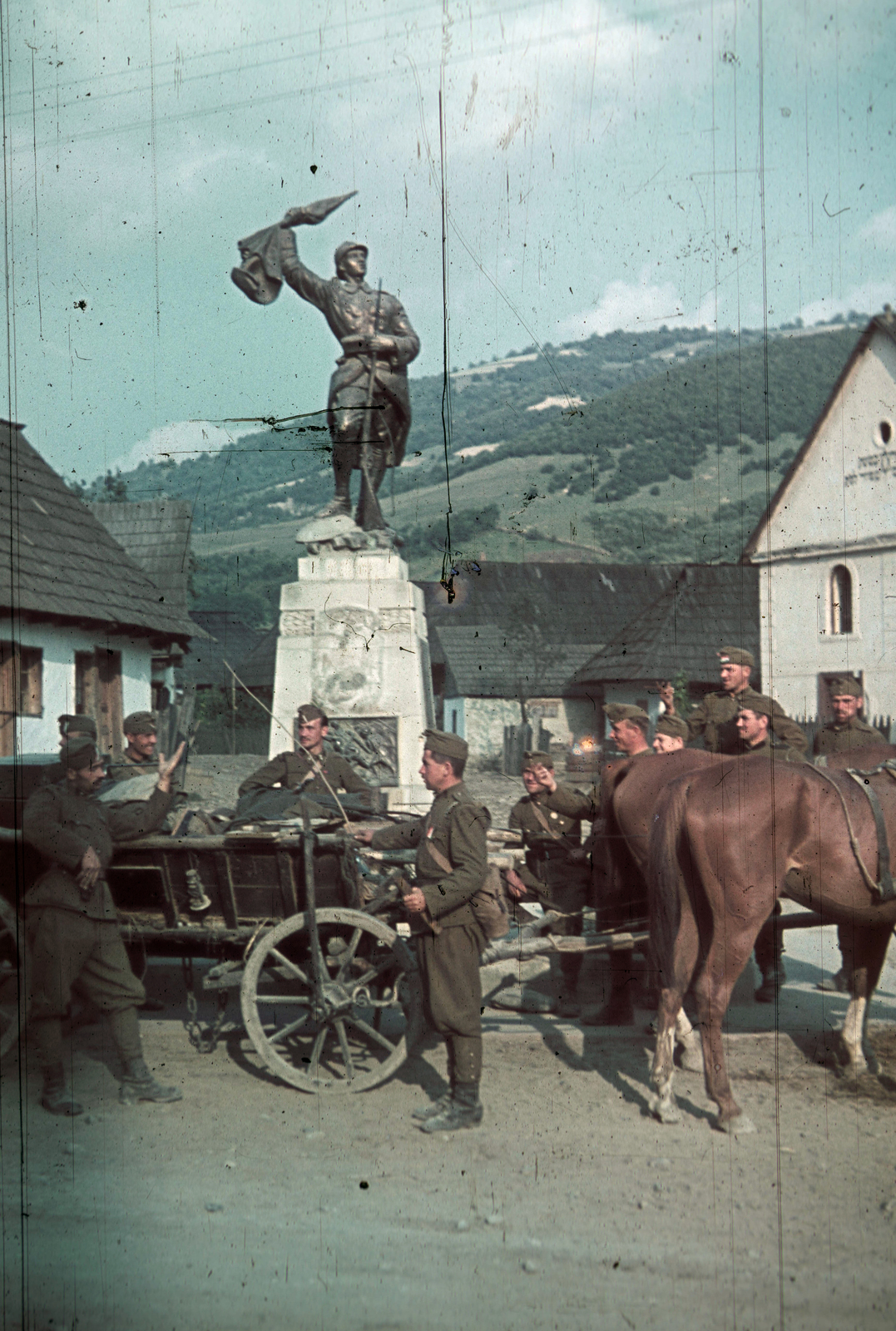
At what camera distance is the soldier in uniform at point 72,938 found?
15.6 feet

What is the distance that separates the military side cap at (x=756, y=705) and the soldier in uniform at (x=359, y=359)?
3744mm

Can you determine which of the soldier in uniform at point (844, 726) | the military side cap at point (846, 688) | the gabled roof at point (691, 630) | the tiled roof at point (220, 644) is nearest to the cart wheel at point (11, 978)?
the soldier in uniform at point (844, 726)

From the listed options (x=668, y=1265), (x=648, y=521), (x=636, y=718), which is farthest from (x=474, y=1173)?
(x=648, y=521)

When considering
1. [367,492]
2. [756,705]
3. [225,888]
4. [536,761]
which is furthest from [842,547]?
[225,888]

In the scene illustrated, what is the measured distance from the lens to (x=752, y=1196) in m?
3.85

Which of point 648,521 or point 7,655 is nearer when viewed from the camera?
point 7,655

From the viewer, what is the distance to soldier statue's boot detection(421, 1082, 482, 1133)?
4543mm

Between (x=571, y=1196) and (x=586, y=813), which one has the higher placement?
(x=586, y=813)

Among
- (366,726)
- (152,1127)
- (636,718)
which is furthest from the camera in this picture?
(366,726)

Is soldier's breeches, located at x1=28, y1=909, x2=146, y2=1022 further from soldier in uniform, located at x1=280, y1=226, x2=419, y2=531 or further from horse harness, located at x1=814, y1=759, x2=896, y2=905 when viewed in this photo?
soldier in uniform, located at x1=280, y1=226, x2=419, y2=531

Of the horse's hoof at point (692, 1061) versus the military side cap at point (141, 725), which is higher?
the military side cap at point (141, 725)

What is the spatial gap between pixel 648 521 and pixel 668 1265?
155ft

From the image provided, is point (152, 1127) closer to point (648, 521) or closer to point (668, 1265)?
point (668, 1265)

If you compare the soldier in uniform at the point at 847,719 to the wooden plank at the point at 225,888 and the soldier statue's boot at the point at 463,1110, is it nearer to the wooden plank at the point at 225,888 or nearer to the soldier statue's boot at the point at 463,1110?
the soldier statue's boot at the point at 463,1110
